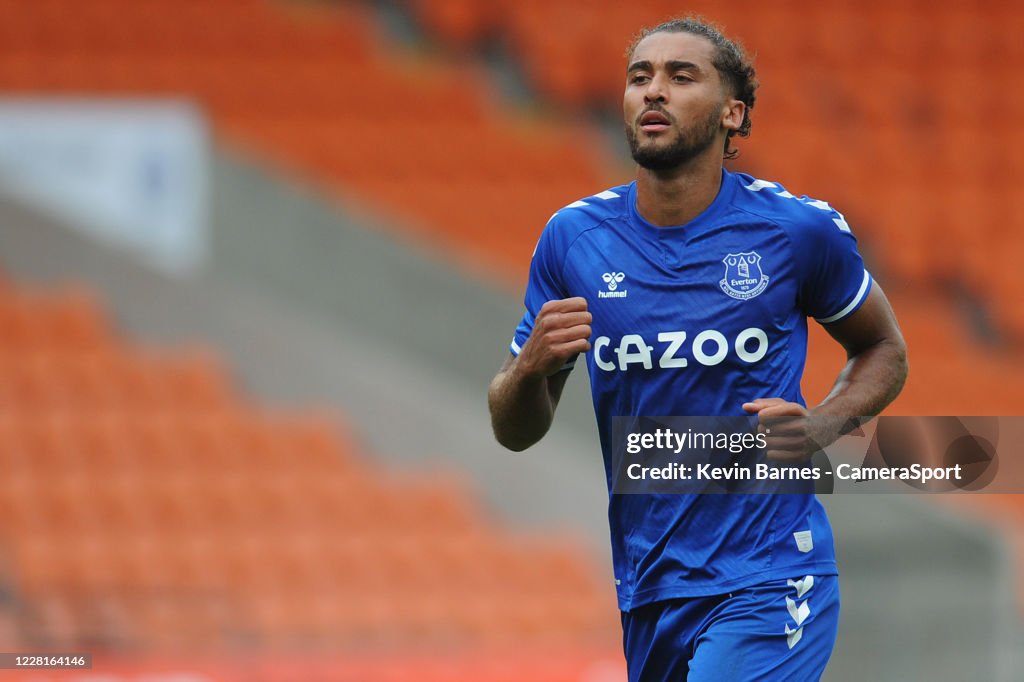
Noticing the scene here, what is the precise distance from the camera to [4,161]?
10.6 m

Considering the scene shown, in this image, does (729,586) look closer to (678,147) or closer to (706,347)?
(706,347)

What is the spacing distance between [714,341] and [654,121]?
0.51m

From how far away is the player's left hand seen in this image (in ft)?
10.5

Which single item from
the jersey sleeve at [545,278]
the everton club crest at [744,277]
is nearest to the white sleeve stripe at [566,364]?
the jersey sleeve at [545,278]

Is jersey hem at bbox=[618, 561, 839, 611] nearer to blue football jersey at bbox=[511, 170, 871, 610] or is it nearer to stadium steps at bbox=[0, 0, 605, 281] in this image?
blue football jersey at bbox=[511, 170, 871, 610]

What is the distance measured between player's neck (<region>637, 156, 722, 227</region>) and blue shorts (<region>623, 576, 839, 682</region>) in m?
0.86

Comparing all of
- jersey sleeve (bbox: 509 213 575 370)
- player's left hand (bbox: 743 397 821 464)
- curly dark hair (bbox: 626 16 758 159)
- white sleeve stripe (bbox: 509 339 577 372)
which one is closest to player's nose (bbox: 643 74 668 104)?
curly dark hair (bbox: 626 16 758 159)

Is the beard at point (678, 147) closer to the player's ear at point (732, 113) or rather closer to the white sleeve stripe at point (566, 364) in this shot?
the player's ear at point (732, 113)

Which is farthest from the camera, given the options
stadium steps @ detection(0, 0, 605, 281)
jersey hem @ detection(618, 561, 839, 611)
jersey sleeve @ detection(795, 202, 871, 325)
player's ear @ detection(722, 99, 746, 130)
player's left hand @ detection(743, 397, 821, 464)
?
stadium steps @ detection(0, 0, 605, 281)

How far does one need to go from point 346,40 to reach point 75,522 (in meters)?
5.96

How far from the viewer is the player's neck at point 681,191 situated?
3.50m

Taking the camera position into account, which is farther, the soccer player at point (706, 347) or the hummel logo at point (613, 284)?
the hummel logo at point (613, 284)

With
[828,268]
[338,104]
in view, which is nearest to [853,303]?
[828,268]

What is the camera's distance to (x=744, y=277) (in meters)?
3.39
